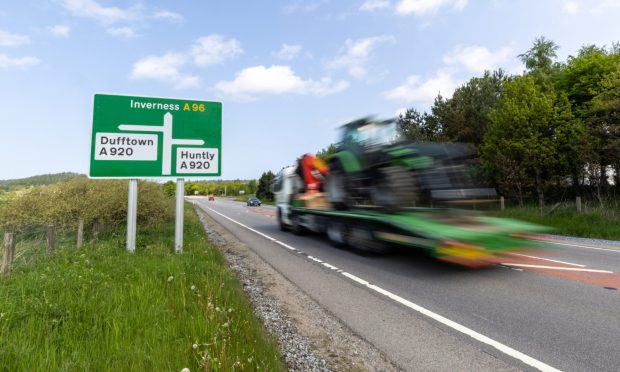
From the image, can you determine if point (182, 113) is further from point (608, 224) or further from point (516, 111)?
point (516, 111)

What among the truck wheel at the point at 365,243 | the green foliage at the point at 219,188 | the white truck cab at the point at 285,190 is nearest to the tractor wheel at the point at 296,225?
the white truck cab at the point at 285,190

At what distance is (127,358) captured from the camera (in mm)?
2684

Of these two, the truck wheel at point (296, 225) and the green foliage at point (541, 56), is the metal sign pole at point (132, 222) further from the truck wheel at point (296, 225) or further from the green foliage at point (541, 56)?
the green foliage at point (541, 56)

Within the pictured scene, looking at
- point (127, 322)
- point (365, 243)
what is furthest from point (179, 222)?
point (127, 322)

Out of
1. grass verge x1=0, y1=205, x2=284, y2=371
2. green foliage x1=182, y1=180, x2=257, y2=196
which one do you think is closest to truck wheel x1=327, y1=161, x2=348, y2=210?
grass verge x1=0, y1=205, x2=284, y2=371

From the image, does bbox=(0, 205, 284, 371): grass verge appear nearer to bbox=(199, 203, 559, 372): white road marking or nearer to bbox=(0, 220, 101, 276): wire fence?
bbox=(199, 203, 559, 372): white road marking

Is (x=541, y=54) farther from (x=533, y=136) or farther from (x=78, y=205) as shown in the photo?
(x=78, y=205)

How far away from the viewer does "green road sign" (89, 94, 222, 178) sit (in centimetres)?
761

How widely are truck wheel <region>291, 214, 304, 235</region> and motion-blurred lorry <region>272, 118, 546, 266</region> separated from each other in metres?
2.13

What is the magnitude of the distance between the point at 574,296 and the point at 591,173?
67.8ft

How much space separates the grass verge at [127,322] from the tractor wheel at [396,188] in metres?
3.92

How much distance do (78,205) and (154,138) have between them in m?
3.76

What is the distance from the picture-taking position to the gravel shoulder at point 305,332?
3.24 m

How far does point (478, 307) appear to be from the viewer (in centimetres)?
465
